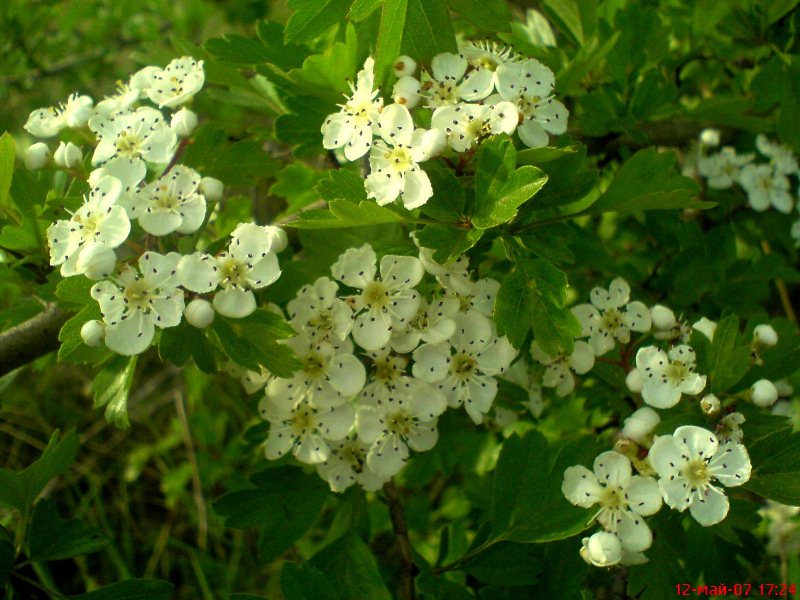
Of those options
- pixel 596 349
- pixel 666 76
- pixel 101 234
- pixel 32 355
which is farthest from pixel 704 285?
pixel 32 355

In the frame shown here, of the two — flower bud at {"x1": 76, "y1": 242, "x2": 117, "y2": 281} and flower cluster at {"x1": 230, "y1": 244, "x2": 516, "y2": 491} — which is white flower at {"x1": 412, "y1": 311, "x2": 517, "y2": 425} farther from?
flower bud at {"x1": 76, "y1": 242, "x2": 117, "y2": 281}

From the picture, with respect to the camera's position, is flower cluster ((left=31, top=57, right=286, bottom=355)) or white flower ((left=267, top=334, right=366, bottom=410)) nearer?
flower cluster ((left=31, top=57, right=286, bottom=355))

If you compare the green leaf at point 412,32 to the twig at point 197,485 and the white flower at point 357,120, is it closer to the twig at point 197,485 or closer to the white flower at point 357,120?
the white flower at point 357,120

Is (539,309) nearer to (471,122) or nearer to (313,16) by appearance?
(471,122)

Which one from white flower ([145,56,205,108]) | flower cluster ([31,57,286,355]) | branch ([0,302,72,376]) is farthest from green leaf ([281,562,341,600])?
white flower ([145,56,205,108])

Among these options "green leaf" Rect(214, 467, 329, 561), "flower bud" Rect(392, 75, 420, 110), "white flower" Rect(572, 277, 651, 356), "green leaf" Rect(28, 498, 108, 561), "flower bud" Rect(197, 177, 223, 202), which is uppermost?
"flower bud" Rect(392, 75, 420, 110)

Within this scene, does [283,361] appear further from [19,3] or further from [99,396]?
[19,3]
